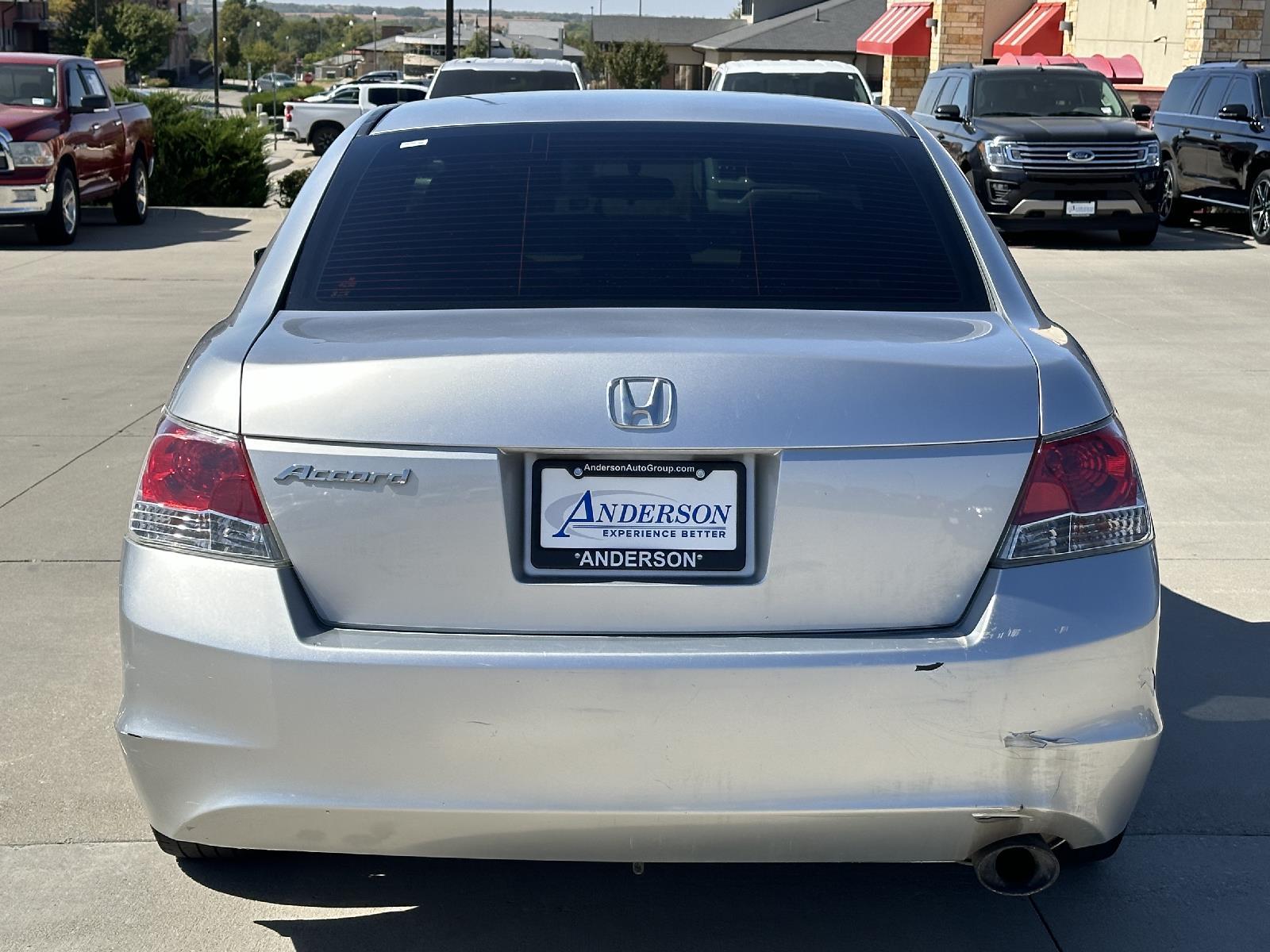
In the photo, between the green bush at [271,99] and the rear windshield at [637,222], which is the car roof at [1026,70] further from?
the green bush at [271,99]

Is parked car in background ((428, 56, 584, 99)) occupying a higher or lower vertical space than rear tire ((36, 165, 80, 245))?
higher

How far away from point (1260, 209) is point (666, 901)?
54.3 feet

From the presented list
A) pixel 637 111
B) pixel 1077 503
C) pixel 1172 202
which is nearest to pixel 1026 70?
pixel 1172 202

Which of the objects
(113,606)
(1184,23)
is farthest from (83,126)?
(1184,23)

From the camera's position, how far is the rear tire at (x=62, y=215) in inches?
675

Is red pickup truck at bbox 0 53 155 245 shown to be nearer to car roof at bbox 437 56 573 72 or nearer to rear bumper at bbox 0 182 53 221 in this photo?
rear bumper at bbox 0 182 53 221

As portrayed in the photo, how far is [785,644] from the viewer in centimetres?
274

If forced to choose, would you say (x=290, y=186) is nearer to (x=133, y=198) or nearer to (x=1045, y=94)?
(x=133, y=198)

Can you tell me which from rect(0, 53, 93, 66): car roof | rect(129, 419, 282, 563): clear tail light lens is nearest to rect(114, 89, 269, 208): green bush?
rect(0, 53, 93, 66): car roof

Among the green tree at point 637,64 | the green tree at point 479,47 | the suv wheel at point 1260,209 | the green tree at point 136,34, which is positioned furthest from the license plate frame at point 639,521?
the green tree at point 136,34

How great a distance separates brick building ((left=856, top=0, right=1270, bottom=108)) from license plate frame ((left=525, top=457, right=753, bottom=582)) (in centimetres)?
2410

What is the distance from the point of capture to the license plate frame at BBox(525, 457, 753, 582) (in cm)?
274

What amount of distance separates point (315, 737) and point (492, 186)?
141 cm

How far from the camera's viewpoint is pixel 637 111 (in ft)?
12.8
